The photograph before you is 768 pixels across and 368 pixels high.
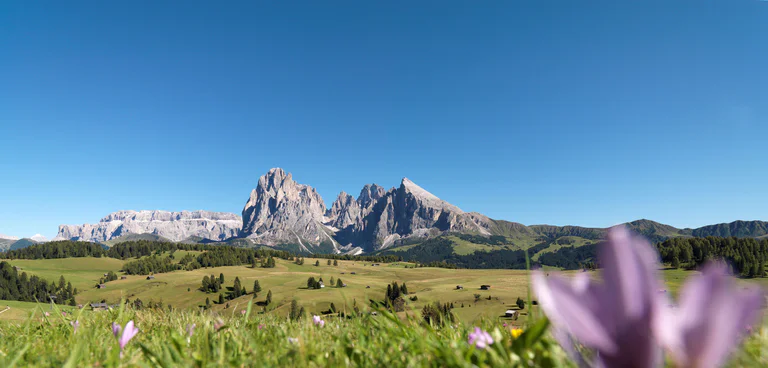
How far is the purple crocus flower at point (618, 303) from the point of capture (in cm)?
102

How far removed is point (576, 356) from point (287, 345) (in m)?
2.87

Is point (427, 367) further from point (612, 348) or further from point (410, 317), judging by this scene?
point (410, 317)

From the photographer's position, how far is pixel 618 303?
1.08 meters

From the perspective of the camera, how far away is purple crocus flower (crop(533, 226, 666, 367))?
1.02 metres

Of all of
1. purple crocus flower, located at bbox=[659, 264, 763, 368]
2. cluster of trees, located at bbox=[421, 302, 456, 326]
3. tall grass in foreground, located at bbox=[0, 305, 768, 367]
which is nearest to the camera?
purple crocus flower, located at bbox=[659, 264, 763, 368]

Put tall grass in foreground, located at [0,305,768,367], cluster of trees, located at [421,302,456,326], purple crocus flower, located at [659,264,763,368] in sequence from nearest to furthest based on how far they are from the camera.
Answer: purple crocus flower, located at [659,264,763,368], tall grass in foreground, located at [0,305,768,367], cluster of trees, located at [421,302,456,326]

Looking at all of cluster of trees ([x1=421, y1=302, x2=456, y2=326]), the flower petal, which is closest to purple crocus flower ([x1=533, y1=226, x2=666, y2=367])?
the flower petal

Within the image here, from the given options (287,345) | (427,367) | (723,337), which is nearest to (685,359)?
(723,337)

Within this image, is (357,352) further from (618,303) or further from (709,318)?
(709,318)

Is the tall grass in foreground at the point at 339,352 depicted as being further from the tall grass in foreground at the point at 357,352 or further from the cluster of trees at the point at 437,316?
the cluster of trees at the point at 437,316

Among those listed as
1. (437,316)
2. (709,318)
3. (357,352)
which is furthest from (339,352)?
(437,316)

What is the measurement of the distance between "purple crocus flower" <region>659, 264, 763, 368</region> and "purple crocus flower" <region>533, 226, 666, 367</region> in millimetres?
59

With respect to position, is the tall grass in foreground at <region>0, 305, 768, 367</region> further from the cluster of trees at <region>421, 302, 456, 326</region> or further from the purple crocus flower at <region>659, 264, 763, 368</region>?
the purple crocus flower at <region>659, 264, 763, 368</region>

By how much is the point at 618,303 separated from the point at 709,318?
23cm
